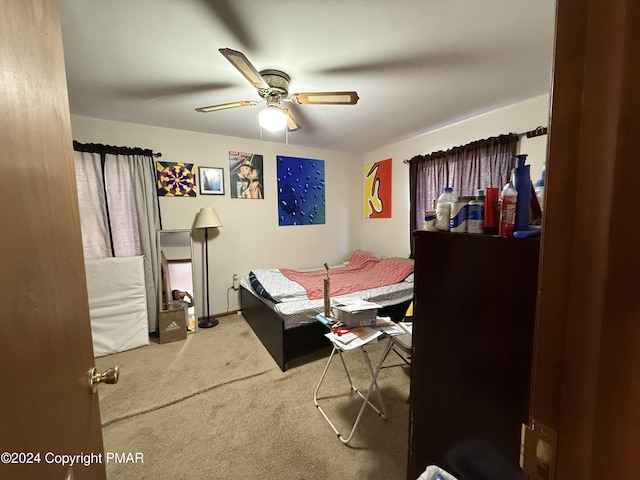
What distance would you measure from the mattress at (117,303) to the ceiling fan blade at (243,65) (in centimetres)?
234

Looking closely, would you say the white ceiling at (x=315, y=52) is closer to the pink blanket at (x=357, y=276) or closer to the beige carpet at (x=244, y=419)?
the pink blanket at (x=357, y=276)

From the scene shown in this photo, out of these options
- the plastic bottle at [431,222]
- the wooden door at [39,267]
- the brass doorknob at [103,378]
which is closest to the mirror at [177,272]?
the brass doorknob at [103,378]

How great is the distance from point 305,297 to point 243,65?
2039 mm

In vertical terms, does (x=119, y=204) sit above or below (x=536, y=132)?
below

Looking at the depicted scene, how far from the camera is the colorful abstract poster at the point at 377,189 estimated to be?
4.04 meters

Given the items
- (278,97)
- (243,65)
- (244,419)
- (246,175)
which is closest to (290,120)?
(278,97)

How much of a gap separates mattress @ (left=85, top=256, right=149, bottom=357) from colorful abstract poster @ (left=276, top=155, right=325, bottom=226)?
1.94m

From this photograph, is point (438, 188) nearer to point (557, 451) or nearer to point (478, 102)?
point (478, 102)

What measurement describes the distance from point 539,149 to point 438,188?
40.3 inches

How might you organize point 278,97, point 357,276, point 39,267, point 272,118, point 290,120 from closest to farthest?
point 39,267
point 272,118
point 278,97
point 290,120
point 357,276

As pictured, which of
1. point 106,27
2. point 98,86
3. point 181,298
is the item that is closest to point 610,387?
point 106,27

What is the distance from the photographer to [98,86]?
2066 millimetres

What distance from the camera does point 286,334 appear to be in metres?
2.28

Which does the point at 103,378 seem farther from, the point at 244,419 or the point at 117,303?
the point at 117,303
